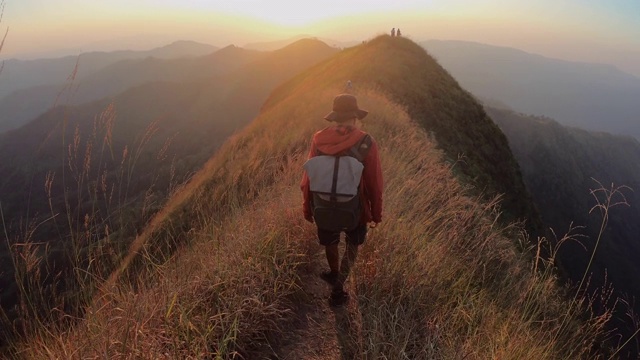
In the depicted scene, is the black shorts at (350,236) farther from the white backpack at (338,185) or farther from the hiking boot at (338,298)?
the hiking boot at (338,298)

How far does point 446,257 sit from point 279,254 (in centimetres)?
176

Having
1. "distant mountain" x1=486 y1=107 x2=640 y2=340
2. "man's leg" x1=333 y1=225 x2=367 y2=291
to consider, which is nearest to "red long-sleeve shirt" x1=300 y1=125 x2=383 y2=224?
"man's leg" x1=333 y1=225 x2=367 y2=291

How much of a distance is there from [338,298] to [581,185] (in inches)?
3846

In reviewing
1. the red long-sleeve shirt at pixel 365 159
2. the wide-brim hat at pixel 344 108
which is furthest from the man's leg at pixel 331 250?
the wide-brim hat at pixel 344 108

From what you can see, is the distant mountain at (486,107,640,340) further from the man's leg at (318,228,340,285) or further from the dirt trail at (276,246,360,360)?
the dirt trail at (276,246,360,360)

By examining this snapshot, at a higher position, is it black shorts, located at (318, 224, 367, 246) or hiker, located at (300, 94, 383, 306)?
hiker, located at (300, 94, 383, 306)

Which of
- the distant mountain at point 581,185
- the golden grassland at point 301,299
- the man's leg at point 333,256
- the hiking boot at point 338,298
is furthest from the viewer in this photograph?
the distant mountain at point 581,185

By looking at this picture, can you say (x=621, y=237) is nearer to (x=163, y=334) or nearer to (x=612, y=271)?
(x=612, y=271)

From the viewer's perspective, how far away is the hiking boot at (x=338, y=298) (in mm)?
3682

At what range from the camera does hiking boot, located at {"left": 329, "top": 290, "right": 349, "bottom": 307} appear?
3682 mm

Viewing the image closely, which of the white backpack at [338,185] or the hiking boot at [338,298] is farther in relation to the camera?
the hiking boot at [338,298]

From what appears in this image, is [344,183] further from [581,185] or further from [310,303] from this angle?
[581,185]

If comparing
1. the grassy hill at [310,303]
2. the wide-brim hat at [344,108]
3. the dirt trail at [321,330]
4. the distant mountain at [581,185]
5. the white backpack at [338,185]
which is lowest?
the distant mountain at [581,185]

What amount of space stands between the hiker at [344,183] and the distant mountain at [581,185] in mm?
42214
